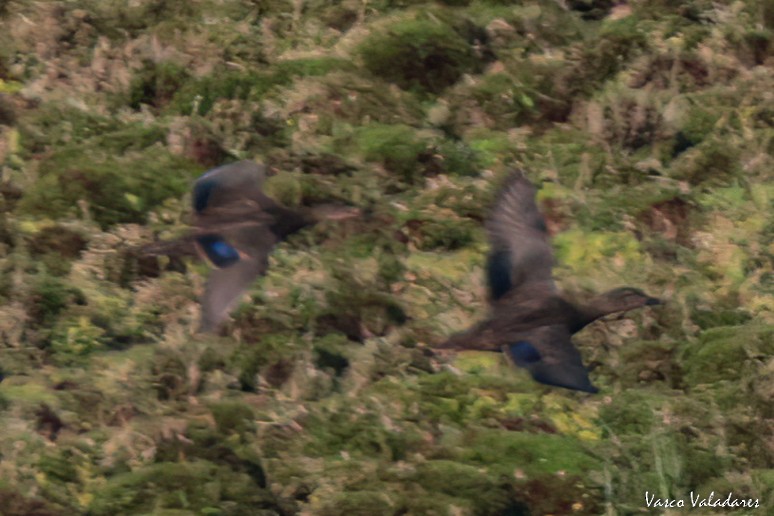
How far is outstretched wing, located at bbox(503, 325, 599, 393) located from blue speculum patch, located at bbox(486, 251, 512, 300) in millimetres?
333

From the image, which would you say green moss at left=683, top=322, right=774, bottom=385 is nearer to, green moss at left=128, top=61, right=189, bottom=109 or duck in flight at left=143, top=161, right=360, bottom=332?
duck in flight at left=143, top=161, right=360, bottom=332

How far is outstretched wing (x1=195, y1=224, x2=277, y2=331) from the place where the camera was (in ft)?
23.4

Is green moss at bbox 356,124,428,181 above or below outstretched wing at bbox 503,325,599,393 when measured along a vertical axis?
below

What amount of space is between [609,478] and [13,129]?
4115mm

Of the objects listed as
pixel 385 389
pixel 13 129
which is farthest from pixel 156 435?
pixel 13 129

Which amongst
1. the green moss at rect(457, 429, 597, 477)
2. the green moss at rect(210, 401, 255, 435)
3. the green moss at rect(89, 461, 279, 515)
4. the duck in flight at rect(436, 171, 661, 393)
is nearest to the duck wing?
the green moss at rect(210, 401, 255, 435)

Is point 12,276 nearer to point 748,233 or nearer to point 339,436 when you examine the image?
point 339,436

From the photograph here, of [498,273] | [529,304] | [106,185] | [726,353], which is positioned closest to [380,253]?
[498,273]

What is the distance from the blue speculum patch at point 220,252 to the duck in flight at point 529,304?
1112 mm

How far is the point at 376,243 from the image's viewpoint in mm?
7688

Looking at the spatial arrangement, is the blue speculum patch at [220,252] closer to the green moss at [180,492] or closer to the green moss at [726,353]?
the green moss at [180,492]

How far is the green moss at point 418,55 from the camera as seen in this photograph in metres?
8.86

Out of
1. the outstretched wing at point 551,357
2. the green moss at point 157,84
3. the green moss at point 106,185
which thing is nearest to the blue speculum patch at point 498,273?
the outstretched wing at point 551,357

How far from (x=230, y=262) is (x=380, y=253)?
76cm
